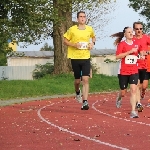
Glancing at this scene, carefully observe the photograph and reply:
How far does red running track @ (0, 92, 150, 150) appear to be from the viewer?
8461 millimetres

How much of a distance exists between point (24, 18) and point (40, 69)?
601 inches

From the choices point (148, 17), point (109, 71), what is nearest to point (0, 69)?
point (109, 71)

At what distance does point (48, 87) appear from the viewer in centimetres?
2898

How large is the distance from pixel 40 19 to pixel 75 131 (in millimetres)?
19741

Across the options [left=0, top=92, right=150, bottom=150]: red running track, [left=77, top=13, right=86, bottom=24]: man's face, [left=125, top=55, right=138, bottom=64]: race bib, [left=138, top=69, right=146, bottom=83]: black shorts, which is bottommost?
[left=0, top=92, right=150, bottom=150]: red running track

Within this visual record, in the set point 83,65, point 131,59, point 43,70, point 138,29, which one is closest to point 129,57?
point 131,59

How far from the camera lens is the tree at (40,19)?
2897 cm

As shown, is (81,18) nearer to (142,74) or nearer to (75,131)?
(142,74)

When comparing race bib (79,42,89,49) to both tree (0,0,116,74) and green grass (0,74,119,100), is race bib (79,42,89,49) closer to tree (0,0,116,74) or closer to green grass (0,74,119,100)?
green grass (0,74,119,100)

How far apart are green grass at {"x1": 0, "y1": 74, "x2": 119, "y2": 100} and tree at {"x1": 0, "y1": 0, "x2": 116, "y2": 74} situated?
2.18 meters

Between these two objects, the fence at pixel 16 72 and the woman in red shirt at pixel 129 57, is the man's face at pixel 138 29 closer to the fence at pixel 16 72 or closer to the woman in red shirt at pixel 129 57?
the woman in red shirt at pixel 129 57

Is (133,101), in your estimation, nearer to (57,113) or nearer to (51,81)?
(57,113)

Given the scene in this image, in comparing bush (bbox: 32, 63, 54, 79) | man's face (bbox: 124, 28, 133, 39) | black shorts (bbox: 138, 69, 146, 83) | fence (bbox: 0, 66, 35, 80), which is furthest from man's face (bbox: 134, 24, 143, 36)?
fence (bbox: 0, 66, 35, 80)

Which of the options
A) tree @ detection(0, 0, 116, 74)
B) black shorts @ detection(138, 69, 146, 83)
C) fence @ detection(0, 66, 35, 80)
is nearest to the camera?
black shorts @ detection(138, 69, 146, 83)
